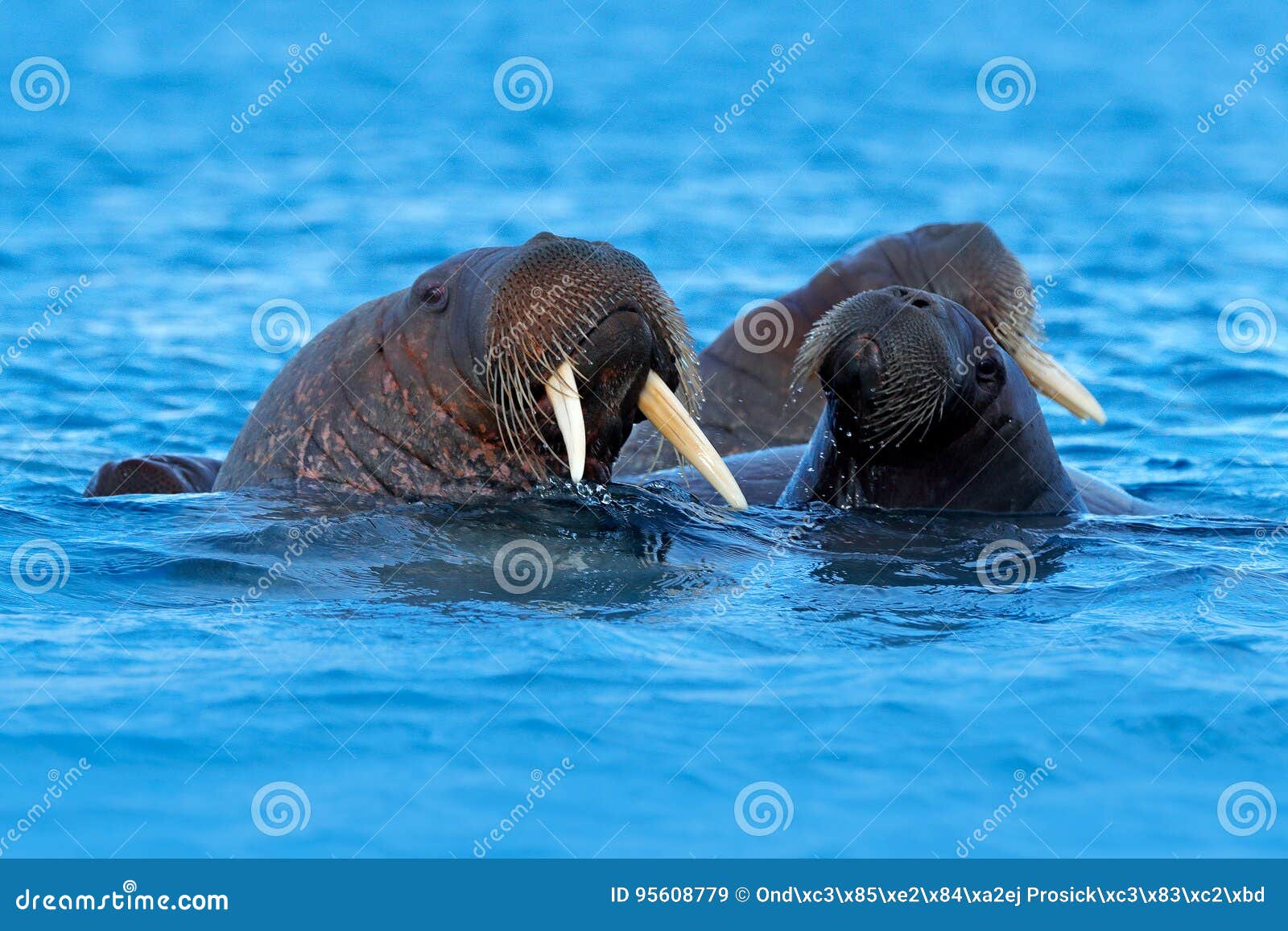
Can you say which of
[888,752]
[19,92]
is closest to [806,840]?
[888,752]

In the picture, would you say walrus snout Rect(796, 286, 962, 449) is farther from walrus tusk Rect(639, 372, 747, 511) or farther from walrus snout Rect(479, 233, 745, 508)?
walrus tusk Rect(639, 372, 747, 511)

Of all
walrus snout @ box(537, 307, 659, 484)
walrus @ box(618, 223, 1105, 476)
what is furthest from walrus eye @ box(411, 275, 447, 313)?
walrus @ box(618, 223, 1105, 476)

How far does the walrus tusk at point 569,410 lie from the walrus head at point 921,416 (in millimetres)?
1301

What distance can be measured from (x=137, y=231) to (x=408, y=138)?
4405 mm

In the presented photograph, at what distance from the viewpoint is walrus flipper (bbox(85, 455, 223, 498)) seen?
829cm

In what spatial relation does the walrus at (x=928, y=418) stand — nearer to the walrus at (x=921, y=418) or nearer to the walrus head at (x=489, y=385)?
the walrus at (x=921, y=418)

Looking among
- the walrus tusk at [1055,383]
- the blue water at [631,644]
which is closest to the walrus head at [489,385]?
the blue water at [631,644]

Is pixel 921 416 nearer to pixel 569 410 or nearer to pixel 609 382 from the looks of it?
pixel 609 382

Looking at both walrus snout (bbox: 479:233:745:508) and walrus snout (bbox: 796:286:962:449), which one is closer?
walrus snout (bbox: 479:233:745:508)

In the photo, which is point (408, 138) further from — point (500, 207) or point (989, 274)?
point (989, 274)

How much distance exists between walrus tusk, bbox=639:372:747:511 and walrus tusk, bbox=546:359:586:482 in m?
0.30

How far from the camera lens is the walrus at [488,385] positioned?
640 centimetres

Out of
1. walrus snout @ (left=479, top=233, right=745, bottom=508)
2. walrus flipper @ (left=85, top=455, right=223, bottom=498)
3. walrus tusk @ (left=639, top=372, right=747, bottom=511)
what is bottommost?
walrus flipper @ (left=85, top=455, right=223, bottom=498)

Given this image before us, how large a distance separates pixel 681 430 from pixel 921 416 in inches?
44.7
